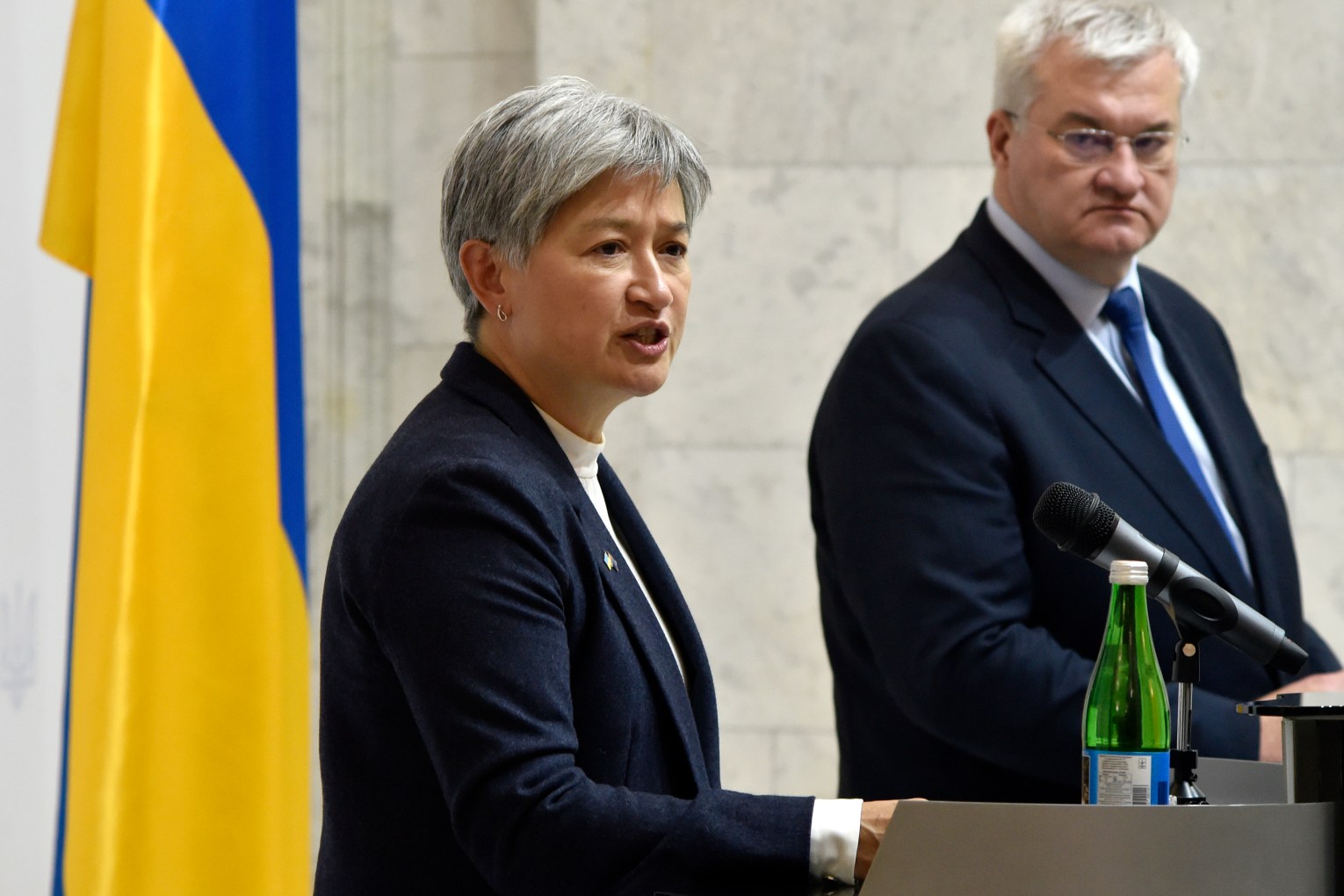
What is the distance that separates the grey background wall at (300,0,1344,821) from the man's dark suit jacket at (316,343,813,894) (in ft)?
7.48

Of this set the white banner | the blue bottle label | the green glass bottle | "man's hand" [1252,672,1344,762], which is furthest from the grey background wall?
the blue bottle label

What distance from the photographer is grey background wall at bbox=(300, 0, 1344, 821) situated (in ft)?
13.0

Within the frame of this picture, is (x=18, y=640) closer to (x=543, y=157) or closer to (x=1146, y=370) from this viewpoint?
(x=543, y=157)

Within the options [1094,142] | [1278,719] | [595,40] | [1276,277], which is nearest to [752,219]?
[595,40]

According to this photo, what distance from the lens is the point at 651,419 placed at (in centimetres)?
408

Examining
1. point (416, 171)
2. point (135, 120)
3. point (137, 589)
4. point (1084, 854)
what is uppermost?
point (416, 171)

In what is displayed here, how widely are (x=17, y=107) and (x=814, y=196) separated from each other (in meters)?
1.86

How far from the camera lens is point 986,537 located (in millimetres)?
2426

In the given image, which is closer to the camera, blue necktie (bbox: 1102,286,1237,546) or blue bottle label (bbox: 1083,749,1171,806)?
blue bottle label (bbox: 1083,749,1171,806)

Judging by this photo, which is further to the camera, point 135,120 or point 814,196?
point 814,196

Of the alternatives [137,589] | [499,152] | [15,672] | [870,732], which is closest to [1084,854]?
[499,152]

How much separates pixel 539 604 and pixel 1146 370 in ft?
5.05

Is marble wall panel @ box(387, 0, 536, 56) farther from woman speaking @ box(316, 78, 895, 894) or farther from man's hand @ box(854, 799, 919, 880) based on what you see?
man's hand @ box(854, 799, 919, 880)

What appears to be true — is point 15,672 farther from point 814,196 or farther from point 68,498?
point 814,196
